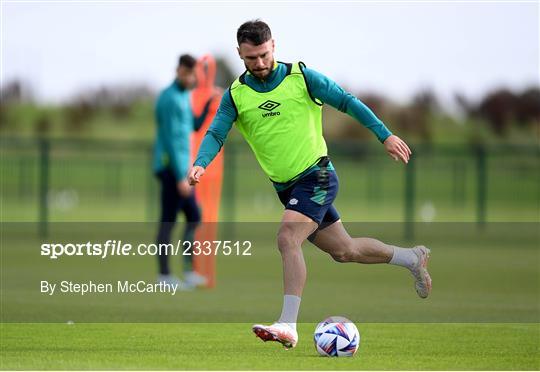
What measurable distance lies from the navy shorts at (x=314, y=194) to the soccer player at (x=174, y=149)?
211 inches

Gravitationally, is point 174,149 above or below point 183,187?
above

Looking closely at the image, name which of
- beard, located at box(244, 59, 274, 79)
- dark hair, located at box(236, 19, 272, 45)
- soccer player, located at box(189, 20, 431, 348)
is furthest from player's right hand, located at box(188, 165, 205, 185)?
dark hair, located at box(236, 19, 272, 45)

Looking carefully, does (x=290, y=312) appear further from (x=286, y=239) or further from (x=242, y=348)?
(x=242, y=348)

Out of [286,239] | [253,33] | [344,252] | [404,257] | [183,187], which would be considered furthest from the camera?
[183,187]

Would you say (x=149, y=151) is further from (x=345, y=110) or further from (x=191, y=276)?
(x=345, y=110)

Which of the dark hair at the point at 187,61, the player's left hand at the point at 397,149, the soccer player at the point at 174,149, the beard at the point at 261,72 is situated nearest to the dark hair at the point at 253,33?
the beard at the point at 261,72

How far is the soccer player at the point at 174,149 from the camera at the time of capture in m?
15.2

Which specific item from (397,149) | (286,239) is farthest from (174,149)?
(397,149)

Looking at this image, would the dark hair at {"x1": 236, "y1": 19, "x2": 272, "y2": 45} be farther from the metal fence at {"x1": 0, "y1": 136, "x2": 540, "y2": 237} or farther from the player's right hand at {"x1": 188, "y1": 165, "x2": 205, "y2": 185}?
the metal fence at {"x1": 0, "y1": 136, "x2": 540, "y2": 237}

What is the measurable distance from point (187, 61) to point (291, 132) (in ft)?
17.3

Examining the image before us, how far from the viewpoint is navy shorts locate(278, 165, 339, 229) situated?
31.8 ft

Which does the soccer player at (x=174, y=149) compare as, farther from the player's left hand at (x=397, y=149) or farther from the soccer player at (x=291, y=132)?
the player's left hand at (x=397, y=149)

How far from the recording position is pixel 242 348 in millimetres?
9797

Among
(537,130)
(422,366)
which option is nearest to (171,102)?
(422,366)
